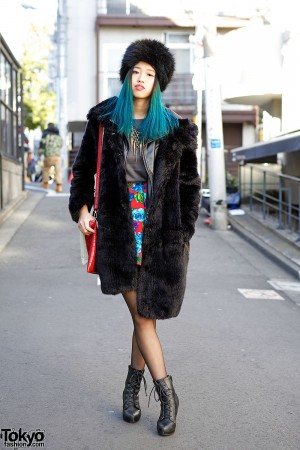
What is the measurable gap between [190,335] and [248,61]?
1438 centimetres

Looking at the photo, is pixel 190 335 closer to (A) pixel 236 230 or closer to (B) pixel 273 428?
(B) pixel 273 428

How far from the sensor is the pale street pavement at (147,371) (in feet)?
13.3

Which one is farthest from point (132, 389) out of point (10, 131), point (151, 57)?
point (10, 131)

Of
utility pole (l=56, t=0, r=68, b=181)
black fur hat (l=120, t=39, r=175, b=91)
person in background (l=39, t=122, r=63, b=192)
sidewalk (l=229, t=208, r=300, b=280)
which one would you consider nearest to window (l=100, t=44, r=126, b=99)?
utility pole (l=56, t=0, r=68, b=181)

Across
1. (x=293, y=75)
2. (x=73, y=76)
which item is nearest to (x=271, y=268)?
(x=293, y=75)

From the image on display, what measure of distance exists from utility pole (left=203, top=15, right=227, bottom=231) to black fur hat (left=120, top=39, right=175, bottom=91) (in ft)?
37.0

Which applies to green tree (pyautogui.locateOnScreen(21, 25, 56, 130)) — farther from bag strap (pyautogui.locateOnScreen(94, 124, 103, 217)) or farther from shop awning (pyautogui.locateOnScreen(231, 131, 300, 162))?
bag strap (pyautogui.locateOnScreen(94, 124, 103, 217))

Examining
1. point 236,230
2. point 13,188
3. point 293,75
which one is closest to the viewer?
point 236,230

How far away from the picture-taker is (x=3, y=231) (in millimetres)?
13297

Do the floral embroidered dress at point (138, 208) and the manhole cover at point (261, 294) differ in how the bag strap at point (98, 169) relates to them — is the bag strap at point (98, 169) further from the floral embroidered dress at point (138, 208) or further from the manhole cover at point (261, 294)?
the manhole cover at point (261, 294)

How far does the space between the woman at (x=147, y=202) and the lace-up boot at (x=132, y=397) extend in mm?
219

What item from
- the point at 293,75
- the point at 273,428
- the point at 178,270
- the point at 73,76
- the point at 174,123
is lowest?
the point at 273,428

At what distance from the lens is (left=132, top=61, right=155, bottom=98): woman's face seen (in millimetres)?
3951

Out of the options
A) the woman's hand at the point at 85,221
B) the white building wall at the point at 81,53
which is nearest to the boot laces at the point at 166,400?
the woman's hand at the point at 85,221
